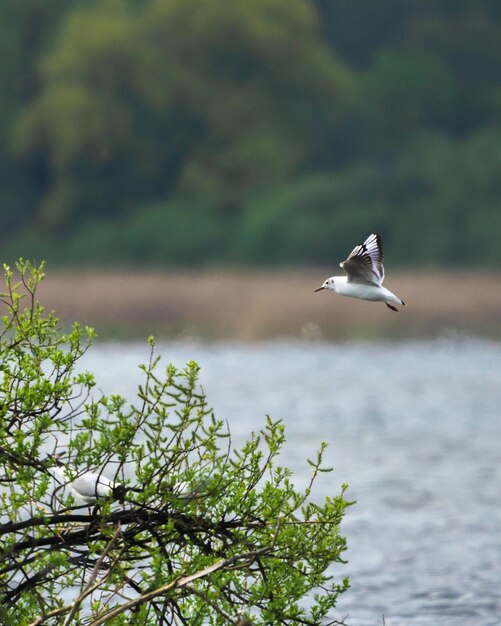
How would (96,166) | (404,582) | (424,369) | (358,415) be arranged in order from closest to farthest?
(404,582)
(358,415)
(424,369)
(96,166)

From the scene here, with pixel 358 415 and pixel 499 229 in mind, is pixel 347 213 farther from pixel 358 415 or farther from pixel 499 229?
pixel 358 415

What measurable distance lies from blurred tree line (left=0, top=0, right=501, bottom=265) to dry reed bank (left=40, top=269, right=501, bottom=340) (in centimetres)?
1593

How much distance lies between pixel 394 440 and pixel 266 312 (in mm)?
9921

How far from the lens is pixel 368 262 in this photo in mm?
6344

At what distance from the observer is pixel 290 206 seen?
46.8m

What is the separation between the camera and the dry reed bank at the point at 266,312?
28234mm

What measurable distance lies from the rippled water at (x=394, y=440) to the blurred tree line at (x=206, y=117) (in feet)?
64.3

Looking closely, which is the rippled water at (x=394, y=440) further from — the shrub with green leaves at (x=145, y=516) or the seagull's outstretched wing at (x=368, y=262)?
the shrub with green leaves at (x=145, y=516)

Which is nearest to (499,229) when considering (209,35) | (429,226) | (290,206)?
(429,226)

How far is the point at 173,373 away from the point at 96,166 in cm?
4701

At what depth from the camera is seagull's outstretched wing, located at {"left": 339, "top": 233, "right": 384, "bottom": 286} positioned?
6.32m

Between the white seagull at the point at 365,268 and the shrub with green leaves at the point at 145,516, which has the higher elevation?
the white seagull at the point at 365,268

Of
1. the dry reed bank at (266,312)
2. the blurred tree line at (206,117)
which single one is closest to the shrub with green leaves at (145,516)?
the dry reed bank at (266,312)

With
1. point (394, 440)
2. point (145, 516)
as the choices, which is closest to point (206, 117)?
point (394, 440)
